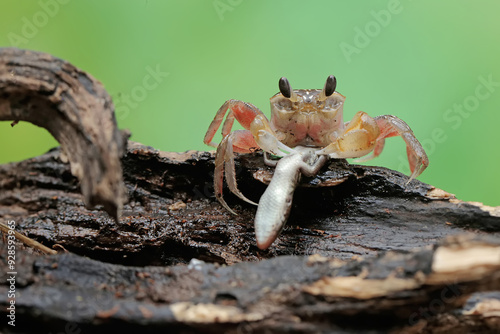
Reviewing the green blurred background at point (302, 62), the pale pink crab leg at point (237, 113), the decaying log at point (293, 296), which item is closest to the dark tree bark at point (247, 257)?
the decaying log at point (293, 296)

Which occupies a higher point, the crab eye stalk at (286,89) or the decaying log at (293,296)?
the crab eye stalk at (286,89)

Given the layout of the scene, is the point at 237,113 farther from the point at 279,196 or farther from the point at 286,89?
the point at 279,196

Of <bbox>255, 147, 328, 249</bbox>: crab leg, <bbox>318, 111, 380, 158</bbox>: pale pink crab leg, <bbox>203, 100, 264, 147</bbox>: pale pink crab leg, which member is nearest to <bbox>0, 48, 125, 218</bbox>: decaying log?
<bbox>255, 147, 328, 249</bbox>: crab leg

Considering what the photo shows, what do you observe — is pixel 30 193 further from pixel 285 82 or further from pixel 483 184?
pixel 483 184

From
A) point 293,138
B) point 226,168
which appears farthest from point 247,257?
point 293,138

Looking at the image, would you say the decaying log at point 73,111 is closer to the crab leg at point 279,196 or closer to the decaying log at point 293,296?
the decaying log at point 293,296

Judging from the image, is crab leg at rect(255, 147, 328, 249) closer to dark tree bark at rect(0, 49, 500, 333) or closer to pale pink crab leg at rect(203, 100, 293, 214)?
dark tree bark at rect(0, 49, 500, 333)
